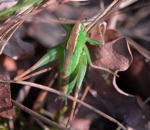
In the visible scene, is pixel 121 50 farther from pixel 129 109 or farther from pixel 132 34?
pixel 132 34

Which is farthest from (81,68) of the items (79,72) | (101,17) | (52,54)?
(101,17)

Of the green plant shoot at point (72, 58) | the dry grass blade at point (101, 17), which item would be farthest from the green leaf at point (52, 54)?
the dry grass blade at point (101, 17)

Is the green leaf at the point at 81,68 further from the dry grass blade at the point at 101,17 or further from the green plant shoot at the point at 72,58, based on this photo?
the dry grass blade at the point at 101,17

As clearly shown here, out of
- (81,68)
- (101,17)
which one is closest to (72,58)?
(81,68)

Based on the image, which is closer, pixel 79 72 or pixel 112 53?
pixel 79 72

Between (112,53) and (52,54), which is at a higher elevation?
(52,54)

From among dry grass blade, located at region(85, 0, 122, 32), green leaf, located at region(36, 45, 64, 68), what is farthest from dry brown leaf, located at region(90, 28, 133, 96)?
green leaf, located at region(36, 45, 64, 68)

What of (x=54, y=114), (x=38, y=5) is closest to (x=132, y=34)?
(x=54, y=114)

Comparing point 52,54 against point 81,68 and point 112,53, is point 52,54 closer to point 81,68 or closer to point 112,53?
point 81,68
